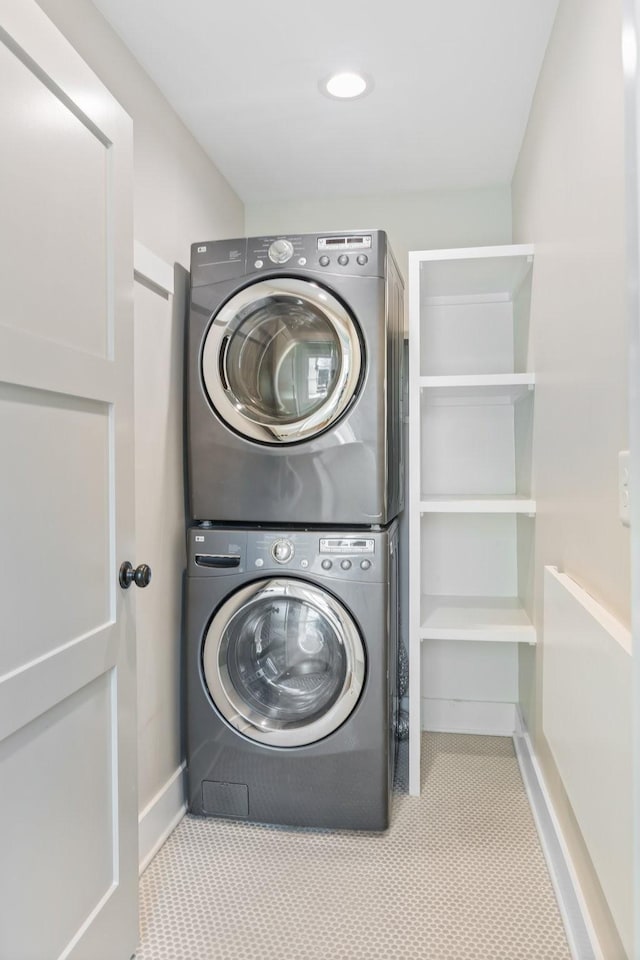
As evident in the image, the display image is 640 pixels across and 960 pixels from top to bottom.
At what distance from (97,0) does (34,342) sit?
1.12m

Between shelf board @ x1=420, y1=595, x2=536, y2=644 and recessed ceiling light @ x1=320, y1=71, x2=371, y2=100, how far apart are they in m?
1.76

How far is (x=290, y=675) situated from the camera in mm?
2152

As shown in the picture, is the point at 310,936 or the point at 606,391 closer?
the point at 606,391

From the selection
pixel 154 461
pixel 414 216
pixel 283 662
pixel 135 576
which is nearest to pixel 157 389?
pixel 154 461

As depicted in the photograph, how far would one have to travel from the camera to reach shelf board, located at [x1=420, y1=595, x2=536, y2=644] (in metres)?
2.21

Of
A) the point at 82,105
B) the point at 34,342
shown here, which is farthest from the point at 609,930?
the point at 82,105

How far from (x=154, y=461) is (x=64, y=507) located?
29.5 inches

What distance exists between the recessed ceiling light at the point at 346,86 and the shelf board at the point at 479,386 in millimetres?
928

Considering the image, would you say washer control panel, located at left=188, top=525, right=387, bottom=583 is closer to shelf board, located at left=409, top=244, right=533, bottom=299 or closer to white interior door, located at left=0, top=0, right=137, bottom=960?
white interior door, located at left=0, top=0, right=137, bottom=960

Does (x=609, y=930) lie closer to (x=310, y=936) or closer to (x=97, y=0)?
(x=310, y=936)

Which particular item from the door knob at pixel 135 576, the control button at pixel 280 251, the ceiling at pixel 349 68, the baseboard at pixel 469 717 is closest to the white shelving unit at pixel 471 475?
the baseboard at pixel 469 717

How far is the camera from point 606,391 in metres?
1.28

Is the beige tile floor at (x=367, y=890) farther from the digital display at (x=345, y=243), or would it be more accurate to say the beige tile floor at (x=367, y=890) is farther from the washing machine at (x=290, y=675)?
the digital display at (x=345, y=243)

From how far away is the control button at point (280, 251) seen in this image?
207 centimetres
